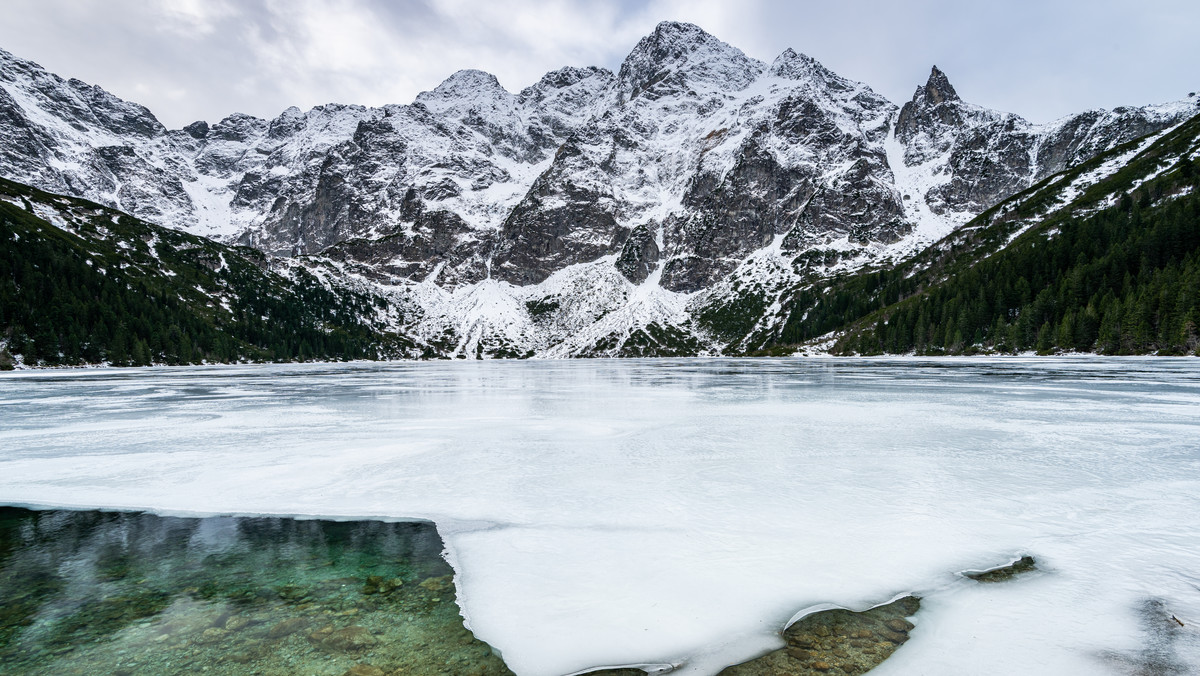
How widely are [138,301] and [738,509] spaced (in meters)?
147

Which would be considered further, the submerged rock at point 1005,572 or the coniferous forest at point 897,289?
the coniferous forest at point 897,289

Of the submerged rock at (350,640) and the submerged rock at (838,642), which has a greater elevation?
the submerged rock at (838,642)

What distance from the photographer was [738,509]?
8.00 m

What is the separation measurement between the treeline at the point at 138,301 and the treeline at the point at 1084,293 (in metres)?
153

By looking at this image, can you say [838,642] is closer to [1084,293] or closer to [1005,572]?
[1005,572]

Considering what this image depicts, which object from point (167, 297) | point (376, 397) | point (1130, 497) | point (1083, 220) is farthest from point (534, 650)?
point (167, 297)

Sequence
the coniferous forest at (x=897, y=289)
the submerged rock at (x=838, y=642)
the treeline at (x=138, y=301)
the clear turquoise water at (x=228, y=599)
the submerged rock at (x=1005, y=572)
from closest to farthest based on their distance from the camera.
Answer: the submerged rock at (x=838, y=642) → the clear turquoise water at (x=228, y=599) → the submerged rock at (x=1005, y=572) → the coniferous forest at (x=897, y=289) → the treeline at (x=138, y=301)

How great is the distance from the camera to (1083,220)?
104 m

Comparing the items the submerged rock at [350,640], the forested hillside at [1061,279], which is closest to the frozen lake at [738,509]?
the submerged rock at [350,640]

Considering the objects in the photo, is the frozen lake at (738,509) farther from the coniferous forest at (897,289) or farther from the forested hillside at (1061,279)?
the coniferous forest at (897,289)

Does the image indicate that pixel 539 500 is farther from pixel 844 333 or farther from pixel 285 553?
pixel 844 333

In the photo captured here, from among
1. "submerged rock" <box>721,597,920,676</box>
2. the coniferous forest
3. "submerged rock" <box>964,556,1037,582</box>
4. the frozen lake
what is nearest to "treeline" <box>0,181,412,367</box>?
the coniferous forest

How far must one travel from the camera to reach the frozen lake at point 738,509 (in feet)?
14.9

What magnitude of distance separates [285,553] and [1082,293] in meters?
108
